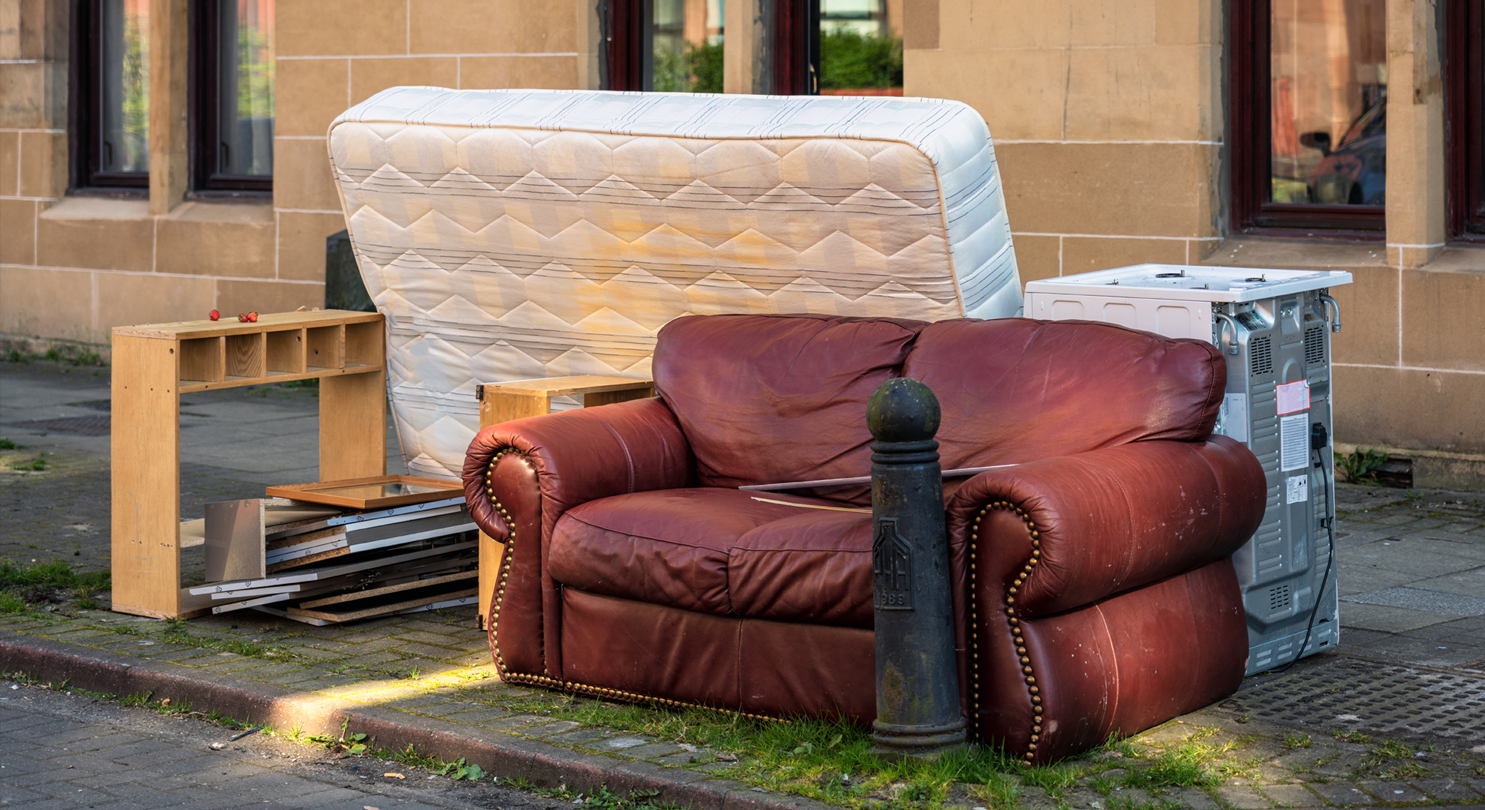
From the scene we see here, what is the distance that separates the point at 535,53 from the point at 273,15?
3.06m

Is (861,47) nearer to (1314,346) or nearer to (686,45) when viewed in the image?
(686,45)

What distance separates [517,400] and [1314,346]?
255 cm

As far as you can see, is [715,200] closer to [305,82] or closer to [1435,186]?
[1435,186]

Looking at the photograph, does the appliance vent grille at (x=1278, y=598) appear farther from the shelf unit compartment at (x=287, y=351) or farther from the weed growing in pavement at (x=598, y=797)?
the shelf unit compartment at (x=287, y=351)

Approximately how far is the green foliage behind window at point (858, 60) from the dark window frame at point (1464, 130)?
10.7 ft

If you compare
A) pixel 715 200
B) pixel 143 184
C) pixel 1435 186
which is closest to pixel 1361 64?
pixel 1435 186

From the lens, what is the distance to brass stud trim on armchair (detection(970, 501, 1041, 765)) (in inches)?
166

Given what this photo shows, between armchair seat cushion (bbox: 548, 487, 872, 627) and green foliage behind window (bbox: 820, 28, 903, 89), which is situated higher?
green foliage behind window (bbox: 820, 28, 903, 89)

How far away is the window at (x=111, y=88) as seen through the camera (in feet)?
47.9

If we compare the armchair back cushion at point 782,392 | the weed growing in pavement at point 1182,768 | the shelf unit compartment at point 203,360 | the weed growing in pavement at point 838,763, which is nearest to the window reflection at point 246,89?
the shelf unit compartment at point 203,360

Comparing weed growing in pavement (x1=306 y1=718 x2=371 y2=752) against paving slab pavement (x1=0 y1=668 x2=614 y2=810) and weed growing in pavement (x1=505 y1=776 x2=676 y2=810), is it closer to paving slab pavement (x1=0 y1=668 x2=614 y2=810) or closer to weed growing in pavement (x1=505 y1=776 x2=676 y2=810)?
paving slab pavement (x1=0 y1=668 x2=614 y2=810)

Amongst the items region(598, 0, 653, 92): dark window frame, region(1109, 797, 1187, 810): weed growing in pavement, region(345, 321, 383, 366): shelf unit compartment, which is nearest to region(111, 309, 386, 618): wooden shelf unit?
region(345, 321, 383, 366): shelf unit compartment

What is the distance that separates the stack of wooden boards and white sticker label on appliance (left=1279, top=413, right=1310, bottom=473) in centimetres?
282

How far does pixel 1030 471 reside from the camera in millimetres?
4352
